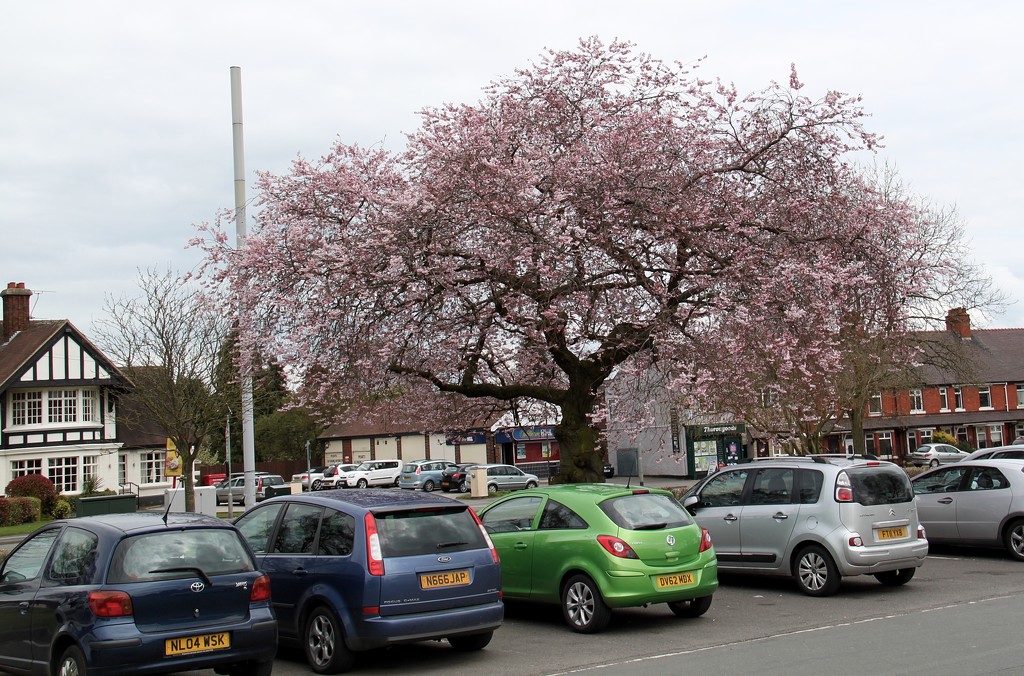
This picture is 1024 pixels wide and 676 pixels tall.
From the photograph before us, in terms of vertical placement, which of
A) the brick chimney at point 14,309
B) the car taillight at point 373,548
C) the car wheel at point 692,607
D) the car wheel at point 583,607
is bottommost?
the car wheel at point 692,607

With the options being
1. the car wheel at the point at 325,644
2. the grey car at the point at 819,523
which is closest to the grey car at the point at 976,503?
the grey car at the point at 819,523

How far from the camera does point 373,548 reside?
858 cm

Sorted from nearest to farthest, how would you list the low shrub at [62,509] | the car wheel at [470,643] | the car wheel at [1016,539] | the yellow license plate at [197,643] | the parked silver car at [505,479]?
the yellow license plate at [197,643]
the car wheel at [470,643]
the car wheel at [1016,539]
the low shrub at [62,509]
the parked silver car at [505,479]

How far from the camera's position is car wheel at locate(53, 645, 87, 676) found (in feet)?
23.4

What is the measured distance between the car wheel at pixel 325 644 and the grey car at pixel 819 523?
6152 mm

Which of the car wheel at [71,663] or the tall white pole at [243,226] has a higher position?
the tall white pole at [243,226]

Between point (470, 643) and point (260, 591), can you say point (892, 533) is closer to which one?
point (470, 643)

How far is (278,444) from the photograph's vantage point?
70.0 meters

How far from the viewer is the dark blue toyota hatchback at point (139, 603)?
718 cm

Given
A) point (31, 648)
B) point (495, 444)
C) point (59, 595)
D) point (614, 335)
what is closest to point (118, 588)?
point (59, 595)

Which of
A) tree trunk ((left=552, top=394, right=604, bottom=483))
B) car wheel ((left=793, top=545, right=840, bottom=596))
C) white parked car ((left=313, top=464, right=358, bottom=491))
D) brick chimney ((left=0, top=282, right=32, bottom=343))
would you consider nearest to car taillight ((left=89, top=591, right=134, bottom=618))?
car wheel ((left=793, top=545, right=840, bottom=596))

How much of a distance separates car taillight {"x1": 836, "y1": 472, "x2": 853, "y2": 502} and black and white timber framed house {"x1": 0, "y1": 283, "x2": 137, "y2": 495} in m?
39.9

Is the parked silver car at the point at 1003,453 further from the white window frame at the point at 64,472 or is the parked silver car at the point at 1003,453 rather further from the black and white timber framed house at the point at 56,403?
the white window frame at the point at 64,472

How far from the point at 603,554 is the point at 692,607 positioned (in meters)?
1.69
